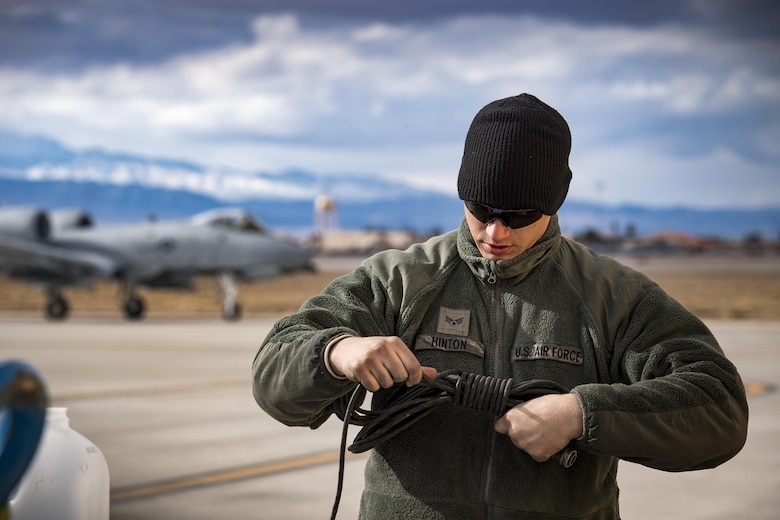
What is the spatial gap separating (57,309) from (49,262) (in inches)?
47.1

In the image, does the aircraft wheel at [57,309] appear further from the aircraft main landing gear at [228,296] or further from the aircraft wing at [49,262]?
the aircraft main landing gear at [228,296]

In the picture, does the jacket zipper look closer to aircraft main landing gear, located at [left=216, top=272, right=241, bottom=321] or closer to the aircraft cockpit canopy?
aircraft main landing gear, located at [left=216, top=272, right=241, bottom=321]

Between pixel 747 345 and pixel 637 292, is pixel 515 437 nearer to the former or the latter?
pixel 637 292

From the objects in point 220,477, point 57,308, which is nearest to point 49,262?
point 57,308

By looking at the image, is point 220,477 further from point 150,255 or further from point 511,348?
point 150,255

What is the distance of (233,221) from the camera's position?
83.9 ft

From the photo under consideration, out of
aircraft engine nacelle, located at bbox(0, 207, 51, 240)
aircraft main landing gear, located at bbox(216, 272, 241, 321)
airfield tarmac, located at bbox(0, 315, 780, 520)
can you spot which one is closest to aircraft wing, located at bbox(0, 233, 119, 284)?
aircraft engine nacelle, located at bbox(0, 207, 51, 240)

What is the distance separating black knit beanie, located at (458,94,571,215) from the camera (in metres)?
2.20

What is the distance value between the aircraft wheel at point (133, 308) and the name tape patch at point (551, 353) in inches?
942

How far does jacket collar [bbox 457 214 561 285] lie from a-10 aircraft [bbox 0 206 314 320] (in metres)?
22.1

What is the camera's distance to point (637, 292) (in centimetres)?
235

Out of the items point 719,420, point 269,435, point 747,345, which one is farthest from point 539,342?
point 747,345

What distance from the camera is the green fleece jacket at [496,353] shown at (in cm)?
218

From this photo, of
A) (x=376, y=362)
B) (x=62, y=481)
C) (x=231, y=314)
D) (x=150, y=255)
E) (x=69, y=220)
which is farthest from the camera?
(x=69, y=220)
